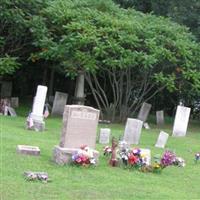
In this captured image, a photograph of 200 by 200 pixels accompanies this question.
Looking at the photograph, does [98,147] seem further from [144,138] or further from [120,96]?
[120,96]

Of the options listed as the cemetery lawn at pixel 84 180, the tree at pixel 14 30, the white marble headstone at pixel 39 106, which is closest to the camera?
the cemetery lawn at pixel 84 180

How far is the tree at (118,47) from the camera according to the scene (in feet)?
61.8

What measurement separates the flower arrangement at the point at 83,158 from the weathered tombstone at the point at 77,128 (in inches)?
7.1

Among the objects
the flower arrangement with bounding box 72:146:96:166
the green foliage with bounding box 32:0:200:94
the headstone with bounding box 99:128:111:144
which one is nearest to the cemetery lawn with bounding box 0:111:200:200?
the flower arrangement with bounding box 72:146:96:166

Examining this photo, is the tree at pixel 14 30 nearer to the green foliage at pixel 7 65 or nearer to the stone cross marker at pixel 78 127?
the green foliage at pixel 7 65

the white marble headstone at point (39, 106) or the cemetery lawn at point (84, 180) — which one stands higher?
the white marble headstone at point (39, 106)

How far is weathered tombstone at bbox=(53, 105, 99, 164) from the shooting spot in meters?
10.8

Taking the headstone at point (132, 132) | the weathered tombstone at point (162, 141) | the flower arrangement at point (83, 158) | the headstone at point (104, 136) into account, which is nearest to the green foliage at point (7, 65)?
the headstone at point (132, 132)

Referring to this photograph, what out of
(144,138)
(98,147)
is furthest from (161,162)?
(144,138)

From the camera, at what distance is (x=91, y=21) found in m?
19.7

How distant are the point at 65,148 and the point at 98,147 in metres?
2.53

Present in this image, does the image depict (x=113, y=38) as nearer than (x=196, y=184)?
No

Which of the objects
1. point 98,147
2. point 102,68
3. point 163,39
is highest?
point 163,39

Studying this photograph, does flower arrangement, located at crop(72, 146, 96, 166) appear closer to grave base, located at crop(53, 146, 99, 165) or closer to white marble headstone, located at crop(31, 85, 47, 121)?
grave base, located at crop(53, 146, 99, 165)
